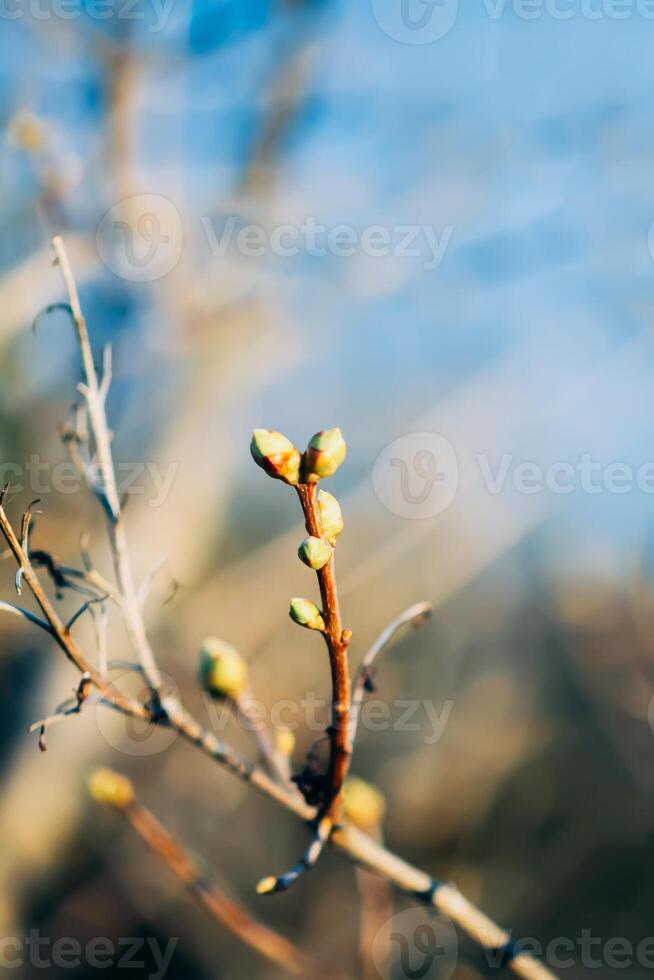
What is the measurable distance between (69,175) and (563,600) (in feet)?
16.4

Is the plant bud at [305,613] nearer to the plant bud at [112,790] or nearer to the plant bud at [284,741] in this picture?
the plant bud at [284,741]

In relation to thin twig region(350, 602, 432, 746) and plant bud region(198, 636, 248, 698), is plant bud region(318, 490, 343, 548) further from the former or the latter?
plant bud region(198, 636, 248, 698)

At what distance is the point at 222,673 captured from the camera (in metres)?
1.21

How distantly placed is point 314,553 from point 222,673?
568 millimetres

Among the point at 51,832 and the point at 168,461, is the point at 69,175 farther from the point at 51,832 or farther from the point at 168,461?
the point at 51,832

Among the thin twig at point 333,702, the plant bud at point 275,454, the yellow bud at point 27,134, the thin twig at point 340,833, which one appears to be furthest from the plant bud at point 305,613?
the yellow bud at point 27,134

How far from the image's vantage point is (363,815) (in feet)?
4.97

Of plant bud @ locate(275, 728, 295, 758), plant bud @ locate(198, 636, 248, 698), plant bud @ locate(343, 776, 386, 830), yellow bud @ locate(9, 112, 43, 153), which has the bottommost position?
plant bud @ locate(343, 776, 386, 830)

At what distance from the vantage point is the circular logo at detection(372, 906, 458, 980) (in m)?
2.72

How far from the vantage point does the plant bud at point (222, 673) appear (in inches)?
47.6

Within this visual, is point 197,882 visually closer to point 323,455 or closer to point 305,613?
point 305,613

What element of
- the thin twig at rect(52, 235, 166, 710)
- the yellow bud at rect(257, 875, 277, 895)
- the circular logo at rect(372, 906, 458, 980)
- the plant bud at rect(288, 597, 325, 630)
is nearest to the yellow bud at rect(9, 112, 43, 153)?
the thin twig at rect(52, 235, 166, 710)

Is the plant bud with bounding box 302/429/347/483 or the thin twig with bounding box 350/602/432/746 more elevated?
the plant bud with bounding box 302/429/347/483

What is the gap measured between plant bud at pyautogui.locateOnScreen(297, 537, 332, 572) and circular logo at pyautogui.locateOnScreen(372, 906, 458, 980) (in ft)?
8.09
